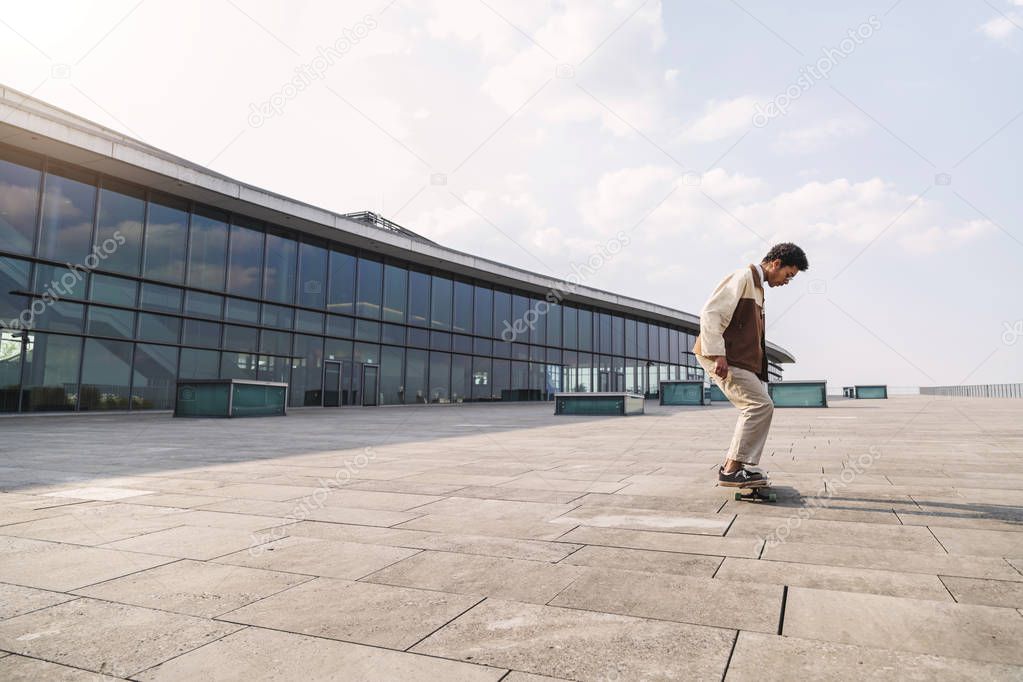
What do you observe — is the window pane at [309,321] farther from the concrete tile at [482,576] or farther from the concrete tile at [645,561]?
the concrete tile at [645,561]

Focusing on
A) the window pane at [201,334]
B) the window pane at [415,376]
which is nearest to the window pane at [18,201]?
the window pane at [201,334]

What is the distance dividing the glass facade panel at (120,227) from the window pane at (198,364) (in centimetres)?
285

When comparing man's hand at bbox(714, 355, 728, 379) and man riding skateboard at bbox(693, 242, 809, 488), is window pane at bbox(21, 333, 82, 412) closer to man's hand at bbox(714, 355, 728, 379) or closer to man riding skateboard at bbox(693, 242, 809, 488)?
man riding skateboard at bbox(693, 242, 809, 488)

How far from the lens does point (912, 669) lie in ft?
5.94

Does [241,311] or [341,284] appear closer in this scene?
[241,311]

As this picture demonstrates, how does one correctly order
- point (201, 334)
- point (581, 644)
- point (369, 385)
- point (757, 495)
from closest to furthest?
point (581, 644)
point (757, 495)
point (201, 334)
point (369, 385)

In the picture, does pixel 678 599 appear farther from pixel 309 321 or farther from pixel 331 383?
pixel 331 383

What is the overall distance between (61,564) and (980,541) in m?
4.66

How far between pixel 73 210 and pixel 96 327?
339 cm

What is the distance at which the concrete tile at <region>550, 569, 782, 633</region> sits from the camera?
2225mm

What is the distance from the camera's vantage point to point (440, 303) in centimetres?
2845

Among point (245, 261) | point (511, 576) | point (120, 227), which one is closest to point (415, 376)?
point (245, 261)

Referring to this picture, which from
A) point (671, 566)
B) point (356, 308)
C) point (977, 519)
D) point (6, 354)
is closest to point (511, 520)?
point (671, 566)

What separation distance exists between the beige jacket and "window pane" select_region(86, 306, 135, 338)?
59.1ft
